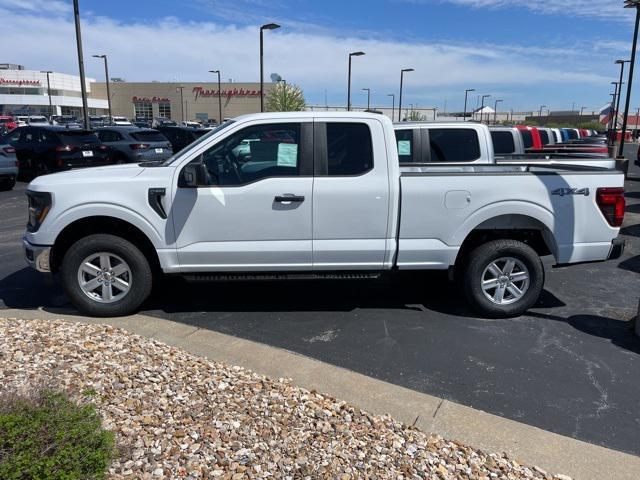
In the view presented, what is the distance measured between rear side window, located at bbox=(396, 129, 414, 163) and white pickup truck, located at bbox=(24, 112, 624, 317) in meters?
2.96

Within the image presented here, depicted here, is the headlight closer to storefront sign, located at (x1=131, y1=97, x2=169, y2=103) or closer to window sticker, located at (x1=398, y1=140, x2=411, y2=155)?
window sticker, located at (x1=398, y1=140, x2=411, y2=155)

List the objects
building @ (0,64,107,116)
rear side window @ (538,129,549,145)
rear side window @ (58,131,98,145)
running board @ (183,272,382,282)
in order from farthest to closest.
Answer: building @ (0,64,107,116) < rear side window @ (538,129,549,145) < rear side window @ (58,131,98,145) < running board @ (183,272,382,282)

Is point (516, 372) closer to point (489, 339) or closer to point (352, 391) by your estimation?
point (489, 339)

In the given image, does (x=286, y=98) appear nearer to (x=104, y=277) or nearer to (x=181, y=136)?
(x=181, y=136)

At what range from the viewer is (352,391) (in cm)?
380

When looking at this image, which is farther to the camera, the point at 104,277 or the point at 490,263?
the point at 490,263

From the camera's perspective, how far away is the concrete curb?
3.07 meters

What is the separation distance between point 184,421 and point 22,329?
2.22 metres

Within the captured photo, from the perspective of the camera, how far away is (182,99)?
92938 millimetres

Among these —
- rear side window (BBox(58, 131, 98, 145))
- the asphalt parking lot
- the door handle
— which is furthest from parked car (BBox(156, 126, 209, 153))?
the door handle

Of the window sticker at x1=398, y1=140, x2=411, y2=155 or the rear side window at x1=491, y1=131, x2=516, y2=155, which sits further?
the rear side window at x1=491, y1=131, x2=516, y2=155

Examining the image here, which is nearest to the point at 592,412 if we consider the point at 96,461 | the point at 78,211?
the point at 96,461

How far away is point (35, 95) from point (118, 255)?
374ft

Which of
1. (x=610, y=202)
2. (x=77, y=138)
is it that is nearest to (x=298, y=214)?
(x=610, y=202)
